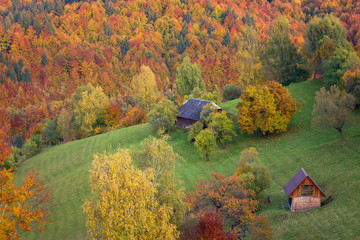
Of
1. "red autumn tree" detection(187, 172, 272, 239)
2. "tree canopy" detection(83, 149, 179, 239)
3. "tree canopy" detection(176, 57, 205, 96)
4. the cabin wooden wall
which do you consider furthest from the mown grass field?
"tree canopy" detection(176, 57, 205, 96)

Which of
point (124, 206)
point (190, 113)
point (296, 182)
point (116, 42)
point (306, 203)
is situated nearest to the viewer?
point (124, 206)

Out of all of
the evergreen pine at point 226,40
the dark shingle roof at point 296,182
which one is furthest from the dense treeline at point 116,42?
the dark shingle roof at point 296,182

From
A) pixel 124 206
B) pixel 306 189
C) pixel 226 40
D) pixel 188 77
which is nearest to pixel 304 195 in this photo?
pixel 306 189

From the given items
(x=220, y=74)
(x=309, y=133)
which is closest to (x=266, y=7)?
(x=220, y=74)

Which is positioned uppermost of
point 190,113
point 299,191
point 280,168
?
point 299,191

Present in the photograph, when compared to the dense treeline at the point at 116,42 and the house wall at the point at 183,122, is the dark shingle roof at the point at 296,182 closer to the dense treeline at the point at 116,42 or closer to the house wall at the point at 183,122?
the house wall at the point at 183,122

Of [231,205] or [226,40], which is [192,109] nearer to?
[231,205]
